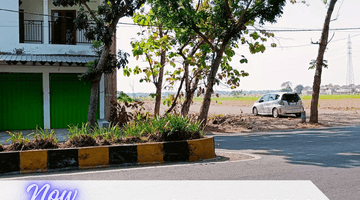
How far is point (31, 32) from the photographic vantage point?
15234mm

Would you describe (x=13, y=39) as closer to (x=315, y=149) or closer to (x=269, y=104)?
(x=315, y=149)

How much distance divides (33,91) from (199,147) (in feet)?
32.0

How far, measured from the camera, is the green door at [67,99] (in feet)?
47.0

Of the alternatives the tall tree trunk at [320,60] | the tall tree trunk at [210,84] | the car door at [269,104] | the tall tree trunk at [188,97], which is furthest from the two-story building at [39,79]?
the car door at [269,104]

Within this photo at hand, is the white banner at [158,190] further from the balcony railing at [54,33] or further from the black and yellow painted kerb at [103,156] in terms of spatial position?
the balcony railing at [54,33]

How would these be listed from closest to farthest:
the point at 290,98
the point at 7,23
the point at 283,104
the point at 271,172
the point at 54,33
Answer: the point at 271,172 < the point at 7,23 < the point at 54,33 < the point at 283,104 < the point at 290,98

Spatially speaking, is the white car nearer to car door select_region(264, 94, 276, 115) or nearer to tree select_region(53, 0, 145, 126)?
car door select_region(264, 94, 276, 115)

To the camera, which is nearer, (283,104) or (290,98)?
(283,104)

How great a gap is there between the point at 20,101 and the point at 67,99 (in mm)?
1850

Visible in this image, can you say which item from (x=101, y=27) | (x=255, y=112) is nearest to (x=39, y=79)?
(x=101, y=27)

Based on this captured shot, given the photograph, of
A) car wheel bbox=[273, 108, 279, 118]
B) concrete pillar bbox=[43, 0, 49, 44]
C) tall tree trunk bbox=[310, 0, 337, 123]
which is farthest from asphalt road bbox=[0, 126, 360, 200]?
car wheel bbox=[273, 108, 279, 118]

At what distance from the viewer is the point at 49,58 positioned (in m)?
13.1

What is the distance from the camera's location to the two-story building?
13.6 meters

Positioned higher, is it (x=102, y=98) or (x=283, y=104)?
(x=102, y=98)
